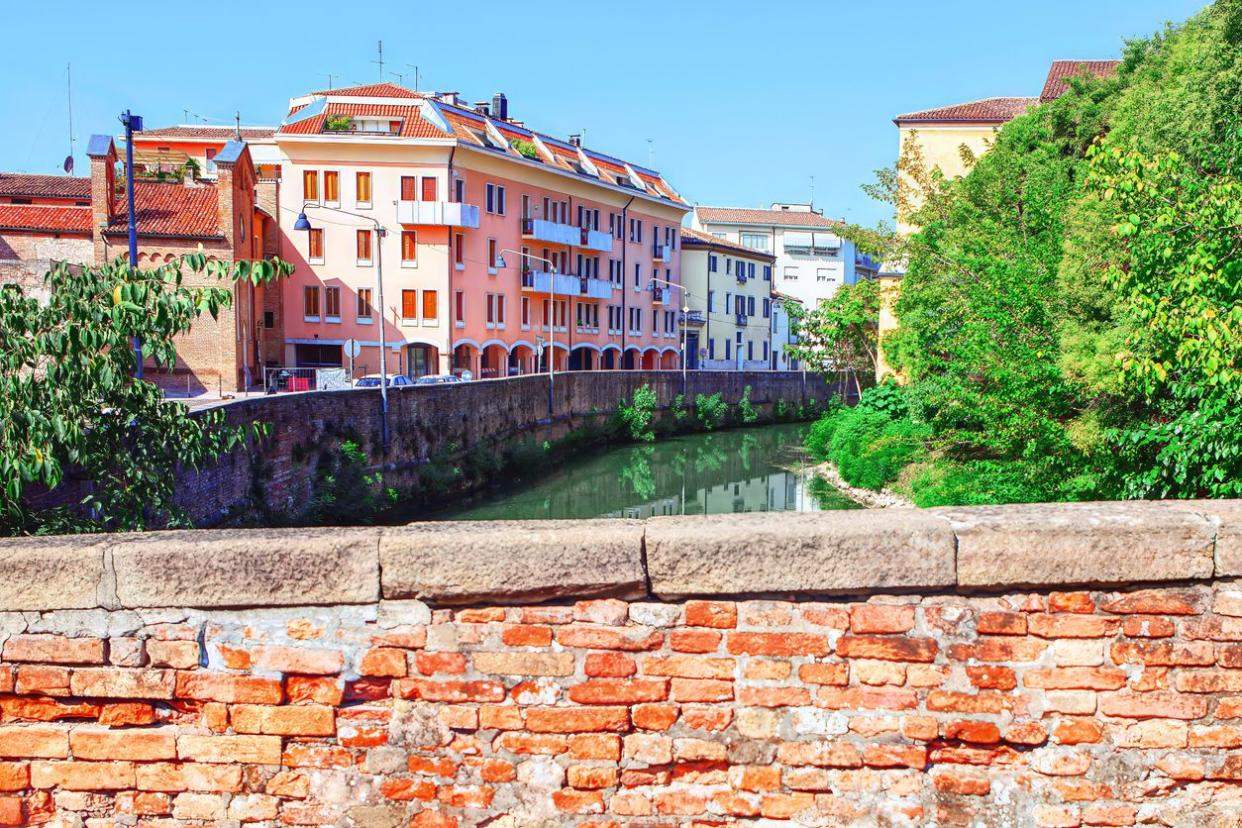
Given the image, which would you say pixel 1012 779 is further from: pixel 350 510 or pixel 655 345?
pixel 655 345

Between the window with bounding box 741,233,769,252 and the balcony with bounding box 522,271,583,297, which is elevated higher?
the window with bounding box 741,233,769,252

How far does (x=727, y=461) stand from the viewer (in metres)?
38.9

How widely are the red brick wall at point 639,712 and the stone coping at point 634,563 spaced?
7cm

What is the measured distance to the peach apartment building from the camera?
4228cm

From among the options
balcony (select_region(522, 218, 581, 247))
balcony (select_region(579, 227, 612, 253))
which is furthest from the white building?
balcony (select_region(522, 218, 581, 247))

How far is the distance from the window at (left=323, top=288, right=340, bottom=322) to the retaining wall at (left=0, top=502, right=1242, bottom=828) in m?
40.2

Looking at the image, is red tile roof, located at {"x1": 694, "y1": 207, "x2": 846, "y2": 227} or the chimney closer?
the chimney

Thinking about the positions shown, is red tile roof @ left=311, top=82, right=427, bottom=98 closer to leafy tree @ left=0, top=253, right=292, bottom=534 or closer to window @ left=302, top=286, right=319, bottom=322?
window @ left=302, top=286, right=319, bottom=322

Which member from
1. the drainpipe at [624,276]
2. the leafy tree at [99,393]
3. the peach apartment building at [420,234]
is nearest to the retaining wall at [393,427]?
the peach apartment building at [420,234]

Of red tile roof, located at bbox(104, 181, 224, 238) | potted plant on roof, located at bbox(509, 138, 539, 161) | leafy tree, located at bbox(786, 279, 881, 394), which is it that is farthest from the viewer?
potted plant on roof, located at bbox(509, 138, 539, 161)

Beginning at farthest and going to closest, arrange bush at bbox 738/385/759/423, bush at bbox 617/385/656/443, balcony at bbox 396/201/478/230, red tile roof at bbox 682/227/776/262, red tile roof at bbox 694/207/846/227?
red tile roof at bbox 694/207/846/227 < red tile roof at bbox 682/227/776/262 < bush at bbox 738/385/759/423 < bush at bbox 617/385/656/443 < balcony at bbox 396/201/478/230

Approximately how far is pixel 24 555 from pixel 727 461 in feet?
118

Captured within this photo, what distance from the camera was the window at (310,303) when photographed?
4256cm

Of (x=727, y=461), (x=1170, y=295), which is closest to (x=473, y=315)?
(x=727, y=461)
